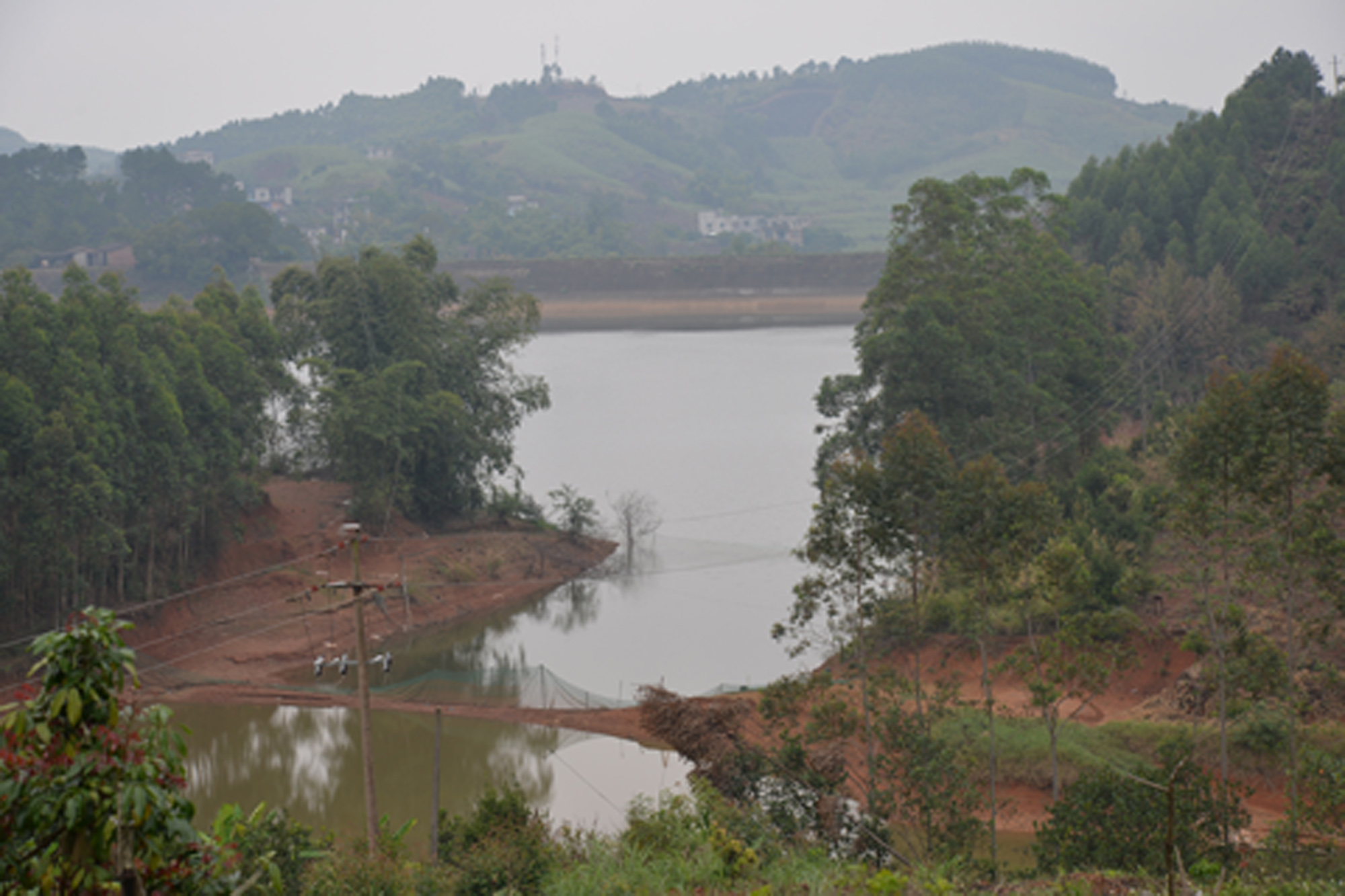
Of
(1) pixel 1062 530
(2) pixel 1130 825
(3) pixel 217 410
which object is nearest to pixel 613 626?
(3) pixel 217 410

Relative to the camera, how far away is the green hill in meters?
97.4

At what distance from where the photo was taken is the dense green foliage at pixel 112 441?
17.8 metres

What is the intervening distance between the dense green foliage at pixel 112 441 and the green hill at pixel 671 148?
206 ft

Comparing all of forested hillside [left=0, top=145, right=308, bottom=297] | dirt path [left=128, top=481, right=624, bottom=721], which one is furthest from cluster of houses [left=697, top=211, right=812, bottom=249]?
dirt path [left=128, top=481, right=624, bottom=721]

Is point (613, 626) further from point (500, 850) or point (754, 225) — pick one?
point (754, 225)

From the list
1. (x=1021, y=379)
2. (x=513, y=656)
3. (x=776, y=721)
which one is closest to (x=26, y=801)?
(x=776, y=721)

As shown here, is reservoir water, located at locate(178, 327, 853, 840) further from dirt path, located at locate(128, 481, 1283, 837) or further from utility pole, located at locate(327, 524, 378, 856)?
utility pole, located at locate(327, 524, 378, 856)

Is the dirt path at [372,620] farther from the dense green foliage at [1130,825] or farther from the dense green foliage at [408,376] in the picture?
the dense green foliage at [1130,825]

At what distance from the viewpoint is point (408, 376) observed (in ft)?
87.2

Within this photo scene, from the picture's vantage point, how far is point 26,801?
375 cm

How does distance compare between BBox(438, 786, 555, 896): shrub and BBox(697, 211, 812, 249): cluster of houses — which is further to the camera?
BBox(697, 211, 812, 249): cluster of houses

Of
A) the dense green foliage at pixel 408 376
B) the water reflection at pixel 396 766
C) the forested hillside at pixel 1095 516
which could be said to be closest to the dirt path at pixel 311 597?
the water reflection at pixel 396 766

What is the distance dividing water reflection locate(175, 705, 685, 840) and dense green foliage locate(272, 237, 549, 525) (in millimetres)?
8566

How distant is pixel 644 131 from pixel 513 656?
446ft
